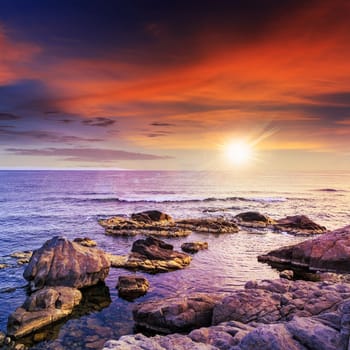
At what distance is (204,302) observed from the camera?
21422mm

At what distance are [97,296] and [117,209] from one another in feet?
175

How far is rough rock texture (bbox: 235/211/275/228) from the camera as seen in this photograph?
55.4 m

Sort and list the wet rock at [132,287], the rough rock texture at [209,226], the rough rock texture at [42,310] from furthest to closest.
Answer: the rough rock texture at [209,226]
the wet rock at [132,287]
the rough rock texture at [42,310]

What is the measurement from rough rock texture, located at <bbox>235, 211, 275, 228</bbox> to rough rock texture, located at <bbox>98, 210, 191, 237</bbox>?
11.1m

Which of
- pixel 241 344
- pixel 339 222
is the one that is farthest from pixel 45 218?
pixel 241 344

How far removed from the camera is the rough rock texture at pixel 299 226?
165 feet

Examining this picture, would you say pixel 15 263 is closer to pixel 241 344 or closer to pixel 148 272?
pixel 148 272

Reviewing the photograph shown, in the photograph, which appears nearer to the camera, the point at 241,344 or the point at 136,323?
the point at 241,344

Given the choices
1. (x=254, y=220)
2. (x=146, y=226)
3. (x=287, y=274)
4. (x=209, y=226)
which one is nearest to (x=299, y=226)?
(x=254, y=220)

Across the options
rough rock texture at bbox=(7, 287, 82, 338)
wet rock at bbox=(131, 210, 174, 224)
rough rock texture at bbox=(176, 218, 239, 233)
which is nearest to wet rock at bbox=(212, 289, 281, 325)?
rough rock texture at bbox=(7, 287, 82, 338)

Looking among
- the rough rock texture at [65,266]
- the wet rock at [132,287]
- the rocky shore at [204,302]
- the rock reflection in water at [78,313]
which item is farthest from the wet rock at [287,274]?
the rough rock texture at [65,266]

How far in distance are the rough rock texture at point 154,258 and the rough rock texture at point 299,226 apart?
21.5m

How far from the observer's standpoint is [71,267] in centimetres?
2727

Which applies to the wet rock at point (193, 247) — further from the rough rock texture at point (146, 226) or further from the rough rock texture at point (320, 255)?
the rough rock texture at point (146, 226)
